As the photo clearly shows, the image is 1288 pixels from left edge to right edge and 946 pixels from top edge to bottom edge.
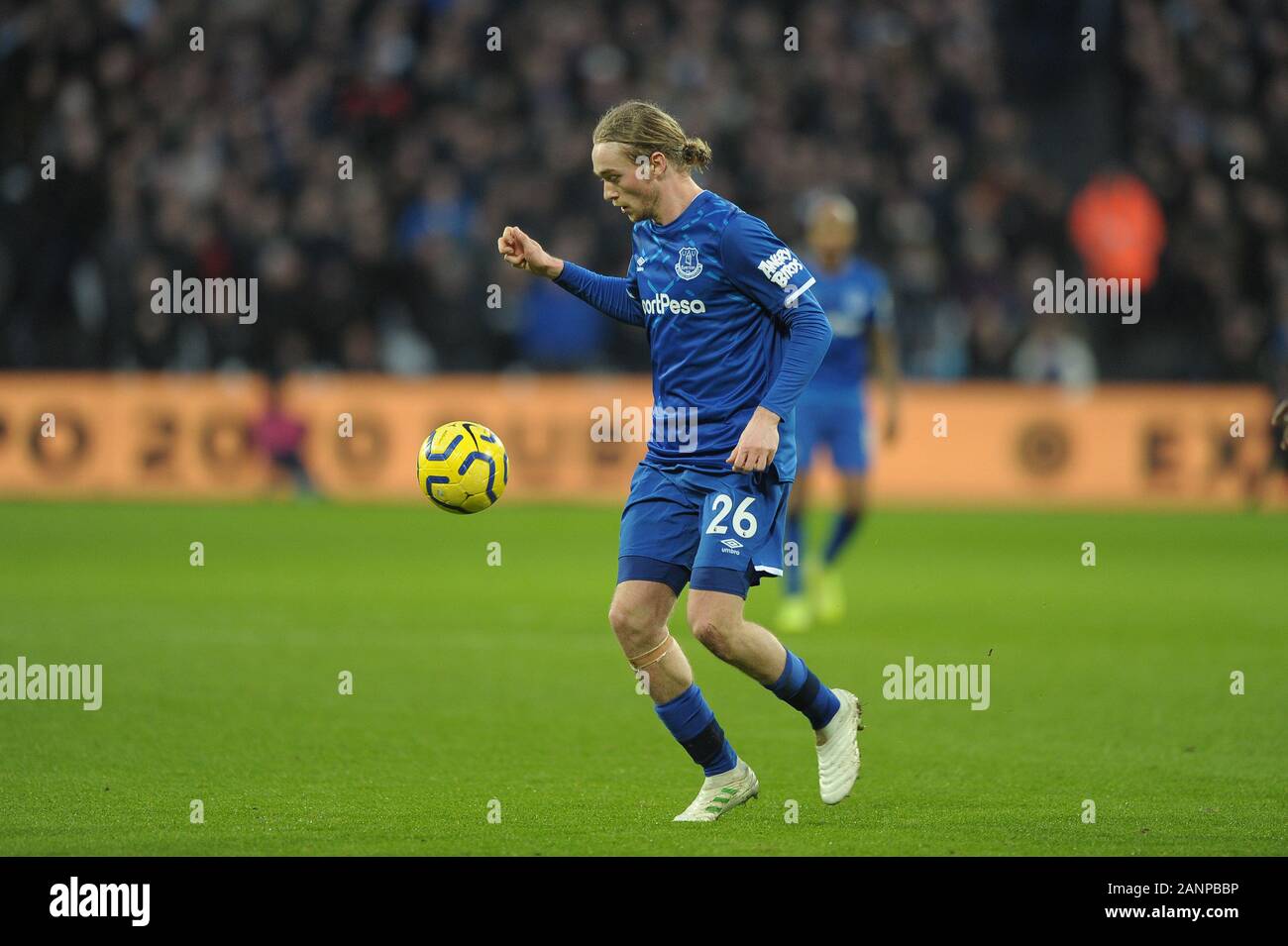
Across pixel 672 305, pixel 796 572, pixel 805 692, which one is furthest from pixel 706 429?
pixel 796 572

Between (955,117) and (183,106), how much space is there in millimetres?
9207

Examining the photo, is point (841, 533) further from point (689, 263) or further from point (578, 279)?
point (689, 263)

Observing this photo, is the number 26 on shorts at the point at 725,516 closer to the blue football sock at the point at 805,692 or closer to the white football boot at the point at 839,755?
the blue football sock at the point at 805,692

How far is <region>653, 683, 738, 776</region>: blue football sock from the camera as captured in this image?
6.88 m

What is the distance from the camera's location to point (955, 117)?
24922mm

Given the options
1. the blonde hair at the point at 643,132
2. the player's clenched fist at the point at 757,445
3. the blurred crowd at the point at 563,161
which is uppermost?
the blurred crowd at the point at 563,161

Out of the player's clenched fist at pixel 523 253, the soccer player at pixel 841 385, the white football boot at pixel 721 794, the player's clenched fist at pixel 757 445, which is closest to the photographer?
the player's clenched fist at pixel 757 445

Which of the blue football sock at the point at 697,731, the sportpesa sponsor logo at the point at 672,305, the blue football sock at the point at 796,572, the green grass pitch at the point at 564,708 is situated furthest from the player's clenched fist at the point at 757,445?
the blue football sock at the point at 796,572

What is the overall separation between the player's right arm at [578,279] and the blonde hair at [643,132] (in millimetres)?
499

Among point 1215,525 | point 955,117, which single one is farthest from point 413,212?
point 1215,525

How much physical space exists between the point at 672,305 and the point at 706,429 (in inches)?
16.9

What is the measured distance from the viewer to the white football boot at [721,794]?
6.71m

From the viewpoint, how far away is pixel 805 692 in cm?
693

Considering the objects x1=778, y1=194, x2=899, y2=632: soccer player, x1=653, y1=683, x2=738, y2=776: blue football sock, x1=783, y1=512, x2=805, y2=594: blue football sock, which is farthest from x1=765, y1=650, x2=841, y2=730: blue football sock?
x1=778, y1=194, x2=899, y2=632: soccer player
